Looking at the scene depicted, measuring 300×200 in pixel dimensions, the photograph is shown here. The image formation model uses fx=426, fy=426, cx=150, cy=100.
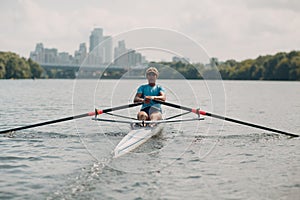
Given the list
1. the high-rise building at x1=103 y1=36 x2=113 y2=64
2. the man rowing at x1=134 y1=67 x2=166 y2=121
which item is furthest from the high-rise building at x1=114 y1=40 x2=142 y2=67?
the man rowing at x1=134 y1=67 x2=166 y2=121

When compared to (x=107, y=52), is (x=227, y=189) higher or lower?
lower

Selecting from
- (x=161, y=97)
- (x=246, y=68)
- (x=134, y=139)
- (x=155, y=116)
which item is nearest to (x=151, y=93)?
(x=161, y=97)

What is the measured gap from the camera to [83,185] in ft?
31.5

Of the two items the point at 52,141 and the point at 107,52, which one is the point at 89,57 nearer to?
the point at 107,52

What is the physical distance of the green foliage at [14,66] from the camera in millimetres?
138000

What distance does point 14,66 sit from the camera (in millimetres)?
141500

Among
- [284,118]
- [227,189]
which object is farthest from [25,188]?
[284,118]

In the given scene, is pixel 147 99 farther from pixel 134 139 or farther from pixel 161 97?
pixel 134 139

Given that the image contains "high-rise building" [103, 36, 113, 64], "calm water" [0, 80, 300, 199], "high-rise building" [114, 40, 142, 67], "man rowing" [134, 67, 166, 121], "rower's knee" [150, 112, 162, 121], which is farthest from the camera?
"man rowing" [134, 67, 166, 121]

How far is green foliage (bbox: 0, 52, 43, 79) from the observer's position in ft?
453

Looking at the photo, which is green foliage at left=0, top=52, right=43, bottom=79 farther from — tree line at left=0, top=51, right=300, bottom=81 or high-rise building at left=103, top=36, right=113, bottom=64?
high-rise building at left=103, top=36, right=113, bottom=64

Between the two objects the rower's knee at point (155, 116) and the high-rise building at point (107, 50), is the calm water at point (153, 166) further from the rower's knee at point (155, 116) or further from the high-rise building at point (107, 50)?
the high-rise building at point (107, 50)

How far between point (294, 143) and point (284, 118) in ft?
34.6

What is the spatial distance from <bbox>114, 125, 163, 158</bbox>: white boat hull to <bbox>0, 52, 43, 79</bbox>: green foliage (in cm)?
12889
